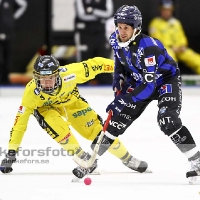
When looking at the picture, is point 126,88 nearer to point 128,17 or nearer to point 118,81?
point 118,81

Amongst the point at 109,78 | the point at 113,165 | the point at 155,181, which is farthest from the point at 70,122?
Answer: the point at 109,78

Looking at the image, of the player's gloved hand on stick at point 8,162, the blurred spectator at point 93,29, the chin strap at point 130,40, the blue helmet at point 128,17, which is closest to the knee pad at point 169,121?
the chin strap at point 130,40

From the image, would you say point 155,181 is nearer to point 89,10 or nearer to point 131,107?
point 131,107

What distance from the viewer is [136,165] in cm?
566

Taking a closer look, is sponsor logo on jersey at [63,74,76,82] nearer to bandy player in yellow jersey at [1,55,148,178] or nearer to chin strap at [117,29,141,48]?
bandy player in yellow jersey at [1,55,148,178]

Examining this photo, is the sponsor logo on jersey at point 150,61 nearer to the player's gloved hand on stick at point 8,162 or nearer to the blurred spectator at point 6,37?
the player's gloved hand on stick at point 8,162

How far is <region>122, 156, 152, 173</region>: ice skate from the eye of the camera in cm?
563

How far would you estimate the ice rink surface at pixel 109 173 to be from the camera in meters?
4.67

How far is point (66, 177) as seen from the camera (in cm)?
539

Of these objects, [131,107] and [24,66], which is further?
[24,66]

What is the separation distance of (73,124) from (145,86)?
91 cm

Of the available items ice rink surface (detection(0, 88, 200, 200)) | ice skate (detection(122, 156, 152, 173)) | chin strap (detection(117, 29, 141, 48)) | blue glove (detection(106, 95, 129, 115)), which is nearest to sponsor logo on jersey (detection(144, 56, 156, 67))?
chin strap (detection(117, 29, 141, 48))

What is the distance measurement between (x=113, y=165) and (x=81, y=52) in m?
5.60

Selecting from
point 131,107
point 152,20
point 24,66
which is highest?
point 131,107
